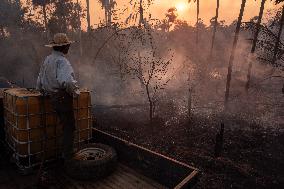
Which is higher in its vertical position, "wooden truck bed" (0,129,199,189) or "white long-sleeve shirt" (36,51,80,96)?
"white long-sleeve shirt" (36,51,80,96)

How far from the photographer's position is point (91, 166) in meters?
4.65

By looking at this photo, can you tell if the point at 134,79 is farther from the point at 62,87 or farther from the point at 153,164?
the point at 153,164

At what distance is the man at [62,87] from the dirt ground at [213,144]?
3.84m

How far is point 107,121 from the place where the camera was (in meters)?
12.1

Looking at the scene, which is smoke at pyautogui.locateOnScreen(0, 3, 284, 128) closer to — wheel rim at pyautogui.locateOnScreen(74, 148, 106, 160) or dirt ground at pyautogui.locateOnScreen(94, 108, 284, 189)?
dirt ground at pyautogui.locateOnScreen(94, 108, 284, 189)

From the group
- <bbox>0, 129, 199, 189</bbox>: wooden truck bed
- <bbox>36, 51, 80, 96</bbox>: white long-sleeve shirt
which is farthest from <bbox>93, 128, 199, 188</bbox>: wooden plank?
<bbox>36, 51, 80, 96</bbox>: white long-sleeve shirt

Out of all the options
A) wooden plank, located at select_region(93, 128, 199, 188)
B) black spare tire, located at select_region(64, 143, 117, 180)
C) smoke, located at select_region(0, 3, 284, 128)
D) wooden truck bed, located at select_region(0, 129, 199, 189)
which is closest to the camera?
wooden plank, located at select_region(93, 128, 199, 188)

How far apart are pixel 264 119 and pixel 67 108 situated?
12.5 meters

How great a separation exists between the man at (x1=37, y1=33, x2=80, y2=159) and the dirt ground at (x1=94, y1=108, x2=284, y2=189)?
3.84 metres

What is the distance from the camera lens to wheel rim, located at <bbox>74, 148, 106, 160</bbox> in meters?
5.02

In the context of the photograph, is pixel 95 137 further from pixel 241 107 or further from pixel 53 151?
pixel 241 107

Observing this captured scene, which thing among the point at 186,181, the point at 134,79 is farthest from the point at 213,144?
the point at 134,79

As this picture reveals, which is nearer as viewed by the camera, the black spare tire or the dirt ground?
the black spare tire

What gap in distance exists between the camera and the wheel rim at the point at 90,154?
5023 millimetres
